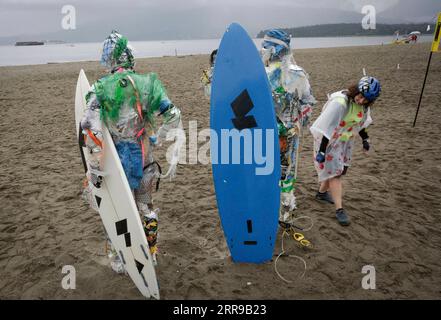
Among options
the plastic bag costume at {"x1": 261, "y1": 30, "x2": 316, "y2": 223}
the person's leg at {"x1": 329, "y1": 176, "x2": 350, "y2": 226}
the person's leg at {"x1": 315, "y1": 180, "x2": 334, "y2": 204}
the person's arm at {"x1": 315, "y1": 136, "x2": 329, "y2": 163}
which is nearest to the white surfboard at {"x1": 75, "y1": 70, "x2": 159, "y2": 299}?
the plastic bag costume at {"x1": 261, "y1": 30, "x2": 316, "y2": 223}

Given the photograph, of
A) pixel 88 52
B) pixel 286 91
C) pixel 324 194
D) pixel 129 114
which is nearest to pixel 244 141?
pixel 286 91

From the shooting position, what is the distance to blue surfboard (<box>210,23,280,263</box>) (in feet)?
8.45

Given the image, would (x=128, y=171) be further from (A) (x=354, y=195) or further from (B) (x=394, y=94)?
(B) (x=394, y=94)

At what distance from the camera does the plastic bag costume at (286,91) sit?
298 centimetres

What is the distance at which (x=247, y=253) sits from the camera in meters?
3.00

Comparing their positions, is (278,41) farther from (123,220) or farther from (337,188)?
(123,220)

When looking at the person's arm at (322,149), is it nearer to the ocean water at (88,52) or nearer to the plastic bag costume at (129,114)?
the plastic bag costume at (129,114)

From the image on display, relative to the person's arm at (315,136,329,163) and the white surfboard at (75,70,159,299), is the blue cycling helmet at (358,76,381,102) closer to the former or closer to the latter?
the person's arm at (315,136,329,163)

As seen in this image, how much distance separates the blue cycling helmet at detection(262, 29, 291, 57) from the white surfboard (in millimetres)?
1752

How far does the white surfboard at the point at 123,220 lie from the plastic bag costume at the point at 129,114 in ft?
0.34

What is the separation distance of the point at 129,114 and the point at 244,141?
98cm

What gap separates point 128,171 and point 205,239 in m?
1.38

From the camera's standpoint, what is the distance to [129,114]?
7.81 feet

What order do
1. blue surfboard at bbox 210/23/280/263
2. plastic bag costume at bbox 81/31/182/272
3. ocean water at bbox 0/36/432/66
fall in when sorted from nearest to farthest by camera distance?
plastic bag costume at bbox 81/31/182/272 → blue surfboard at bbox 210/23/280/263 → ocean water at bbox 0/36/432/66
